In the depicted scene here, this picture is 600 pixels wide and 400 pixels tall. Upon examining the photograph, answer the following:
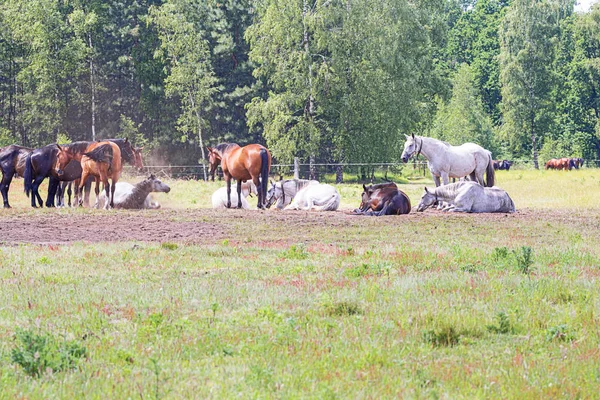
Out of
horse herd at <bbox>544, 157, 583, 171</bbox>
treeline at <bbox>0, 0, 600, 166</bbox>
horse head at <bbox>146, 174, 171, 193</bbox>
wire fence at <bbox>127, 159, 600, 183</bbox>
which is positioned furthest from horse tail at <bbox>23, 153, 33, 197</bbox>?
horse herd at <bbox>544, 157, 583, 171</bbox>

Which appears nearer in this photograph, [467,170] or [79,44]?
[467,170]

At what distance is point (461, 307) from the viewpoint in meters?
8.54

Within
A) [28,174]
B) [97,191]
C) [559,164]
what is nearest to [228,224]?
[97,191]

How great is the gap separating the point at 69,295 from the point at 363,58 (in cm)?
4184

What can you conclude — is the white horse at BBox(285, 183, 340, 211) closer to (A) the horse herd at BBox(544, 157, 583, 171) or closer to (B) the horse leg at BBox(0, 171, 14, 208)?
(B) the horse leg at BBox(0, 171, 14, 208)

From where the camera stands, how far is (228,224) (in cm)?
2000

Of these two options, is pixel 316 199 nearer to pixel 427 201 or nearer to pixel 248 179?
pixel 248 179

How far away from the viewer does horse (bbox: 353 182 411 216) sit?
23.1 m

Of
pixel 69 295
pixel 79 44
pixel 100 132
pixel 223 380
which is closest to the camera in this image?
pixel 223 380

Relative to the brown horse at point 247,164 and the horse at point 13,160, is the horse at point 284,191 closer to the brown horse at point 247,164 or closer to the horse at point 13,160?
the brown horse at point 247,164

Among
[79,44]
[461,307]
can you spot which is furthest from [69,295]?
[79,44]

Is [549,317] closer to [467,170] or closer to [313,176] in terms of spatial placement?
[467,170]

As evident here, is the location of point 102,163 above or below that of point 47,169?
above

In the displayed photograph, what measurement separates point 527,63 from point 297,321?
74.8 metres
